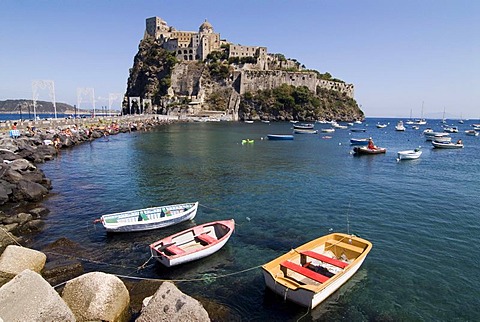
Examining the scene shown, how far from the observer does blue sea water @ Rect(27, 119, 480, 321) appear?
1031 centimetres

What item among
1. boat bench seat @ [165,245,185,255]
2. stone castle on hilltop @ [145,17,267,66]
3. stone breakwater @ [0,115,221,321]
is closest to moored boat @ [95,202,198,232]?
stone breakwater @ [0,115,221,321]

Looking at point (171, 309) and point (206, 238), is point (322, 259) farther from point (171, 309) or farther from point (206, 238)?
point (171, 309)

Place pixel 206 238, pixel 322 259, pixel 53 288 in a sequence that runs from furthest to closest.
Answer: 1. pixel 206 238
2. pixel 322 259
3. pixel 53 288

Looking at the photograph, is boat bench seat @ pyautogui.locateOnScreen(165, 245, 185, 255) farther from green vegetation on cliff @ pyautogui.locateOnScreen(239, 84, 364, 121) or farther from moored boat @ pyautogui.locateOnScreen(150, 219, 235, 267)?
green vegetation on cliff @ pyautogui.locateOnScreen(239, 84, 364, 121)

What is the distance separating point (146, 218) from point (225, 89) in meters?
115

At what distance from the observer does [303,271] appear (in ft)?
33.3

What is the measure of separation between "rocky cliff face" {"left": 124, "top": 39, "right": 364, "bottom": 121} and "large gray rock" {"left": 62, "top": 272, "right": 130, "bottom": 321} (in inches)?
4534

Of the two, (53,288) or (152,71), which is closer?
(53,288)

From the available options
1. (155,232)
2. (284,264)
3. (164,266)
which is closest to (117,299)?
(164,266)

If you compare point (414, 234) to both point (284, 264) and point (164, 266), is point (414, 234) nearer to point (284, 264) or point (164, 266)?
point (284, 264)

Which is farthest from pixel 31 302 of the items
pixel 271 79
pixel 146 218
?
pixel 271 79

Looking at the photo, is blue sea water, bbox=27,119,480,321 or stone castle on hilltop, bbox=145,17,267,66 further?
stone castle on hilltop, bbox=145,17,267,66

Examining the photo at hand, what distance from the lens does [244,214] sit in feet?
60.0

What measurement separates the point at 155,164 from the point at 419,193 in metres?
25.0
